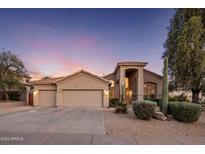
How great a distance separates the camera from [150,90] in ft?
72.5

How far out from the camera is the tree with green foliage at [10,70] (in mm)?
20109

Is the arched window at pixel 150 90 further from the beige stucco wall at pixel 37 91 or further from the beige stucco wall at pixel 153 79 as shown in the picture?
the beige stucco wall at pixel 37 91

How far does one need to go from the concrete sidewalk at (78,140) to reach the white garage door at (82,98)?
10.6 m

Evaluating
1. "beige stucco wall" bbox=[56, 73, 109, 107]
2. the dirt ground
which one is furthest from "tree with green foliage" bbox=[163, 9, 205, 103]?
the dirt ground

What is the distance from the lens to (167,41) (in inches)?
693

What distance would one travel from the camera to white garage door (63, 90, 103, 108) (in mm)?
16469

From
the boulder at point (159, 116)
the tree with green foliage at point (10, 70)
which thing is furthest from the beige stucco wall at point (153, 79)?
the tree with green foliage at point (10, 70)

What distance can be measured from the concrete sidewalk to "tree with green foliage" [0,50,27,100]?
16.7m

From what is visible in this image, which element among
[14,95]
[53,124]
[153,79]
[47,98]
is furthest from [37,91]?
[153,79]

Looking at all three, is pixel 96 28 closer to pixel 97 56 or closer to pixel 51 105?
pixel 97 56

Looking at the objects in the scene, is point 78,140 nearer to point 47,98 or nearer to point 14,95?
point 47,98

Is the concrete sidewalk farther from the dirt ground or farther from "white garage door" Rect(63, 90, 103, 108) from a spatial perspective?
"white garage door" Rect(63, 90, 103, 108)

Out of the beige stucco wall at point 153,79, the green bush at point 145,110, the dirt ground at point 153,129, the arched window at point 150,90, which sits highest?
the beige stucco wall at point 153,79

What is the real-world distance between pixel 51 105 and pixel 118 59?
9341 mm
